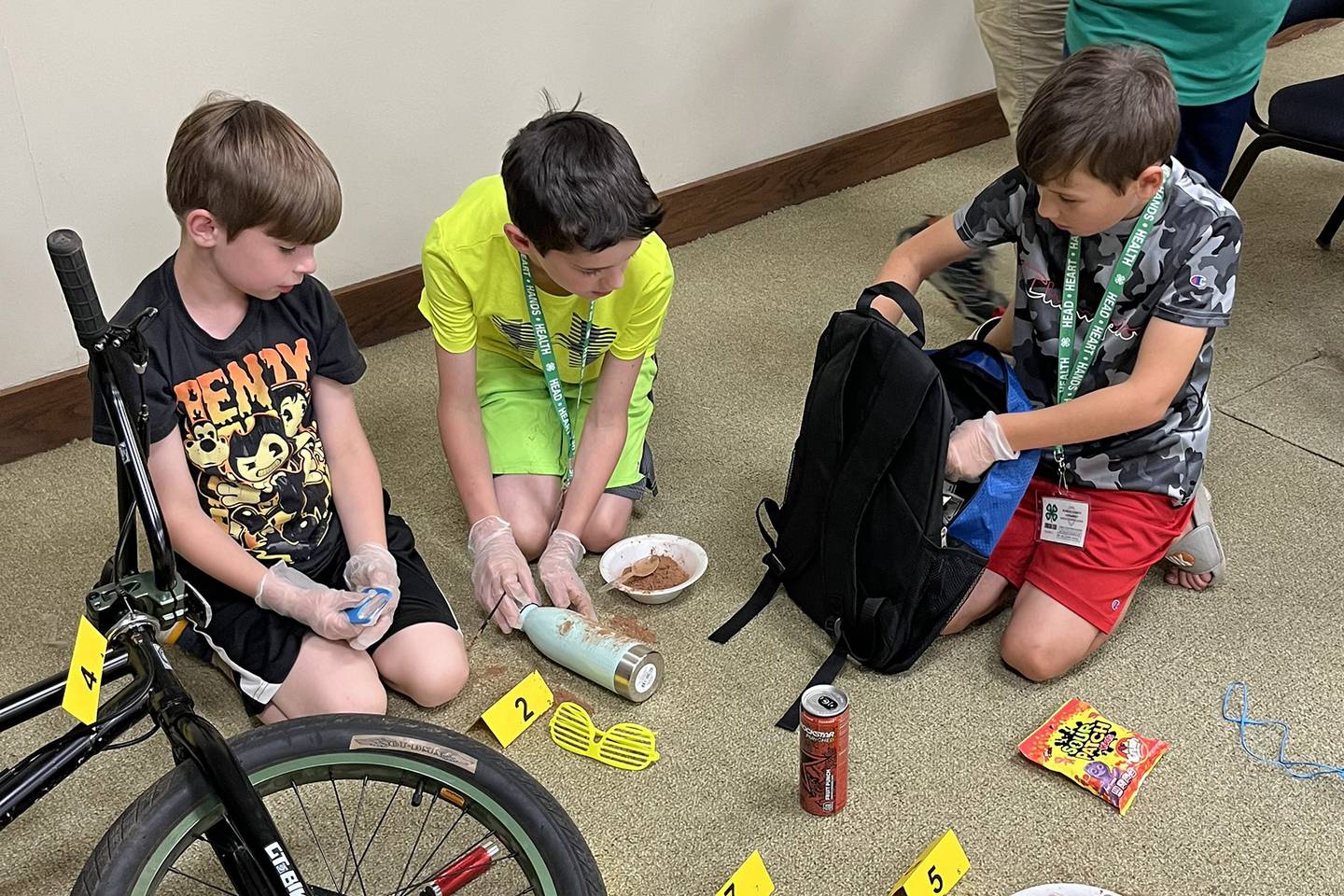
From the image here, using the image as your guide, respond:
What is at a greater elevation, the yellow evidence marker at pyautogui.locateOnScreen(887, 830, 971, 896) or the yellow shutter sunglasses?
the yellow evidence marker at pyautogui.locateOnScreen(887, 830, 971, 896)

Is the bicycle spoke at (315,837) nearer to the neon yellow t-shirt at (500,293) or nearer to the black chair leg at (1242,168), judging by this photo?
the neon yellow t-shirt at (500,293)

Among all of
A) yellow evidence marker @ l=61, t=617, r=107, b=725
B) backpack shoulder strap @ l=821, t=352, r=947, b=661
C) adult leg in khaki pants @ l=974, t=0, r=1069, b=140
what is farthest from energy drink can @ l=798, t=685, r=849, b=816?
adult leg in khaki pants @ l=974, t=0, r=1069, b=140

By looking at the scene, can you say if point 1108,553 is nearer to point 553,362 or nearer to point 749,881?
point 749,881

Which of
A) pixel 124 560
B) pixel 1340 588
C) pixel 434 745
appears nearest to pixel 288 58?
pixel 124 560

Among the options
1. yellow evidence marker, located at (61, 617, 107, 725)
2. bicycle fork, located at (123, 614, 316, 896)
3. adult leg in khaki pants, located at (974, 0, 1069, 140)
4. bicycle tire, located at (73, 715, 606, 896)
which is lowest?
bicycle tire, located at (73, 715, 606, 896)

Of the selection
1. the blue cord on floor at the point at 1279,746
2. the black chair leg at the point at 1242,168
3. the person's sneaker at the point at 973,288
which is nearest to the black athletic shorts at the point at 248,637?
the blue cord on floor at the point at 1279,746

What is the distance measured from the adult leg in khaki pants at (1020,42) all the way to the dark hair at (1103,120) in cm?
75

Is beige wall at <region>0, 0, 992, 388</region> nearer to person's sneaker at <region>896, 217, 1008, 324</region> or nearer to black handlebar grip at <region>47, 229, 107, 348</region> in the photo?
person's sneaker at <region>896, 217, 1008, 324</region>

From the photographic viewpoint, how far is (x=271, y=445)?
151cm

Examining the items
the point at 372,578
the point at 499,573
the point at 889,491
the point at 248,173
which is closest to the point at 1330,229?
the point at 889,491

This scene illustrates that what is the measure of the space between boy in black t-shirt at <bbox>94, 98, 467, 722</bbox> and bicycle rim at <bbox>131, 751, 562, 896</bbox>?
14cm

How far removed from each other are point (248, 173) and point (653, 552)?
31.7 inches

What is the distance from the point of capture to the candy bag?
1.48 m

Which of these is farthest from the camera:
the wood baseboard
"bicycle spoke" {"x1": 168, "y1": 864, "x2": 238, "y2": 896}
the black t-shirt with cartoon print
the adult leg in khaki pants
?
the adult leg in khaki pants
